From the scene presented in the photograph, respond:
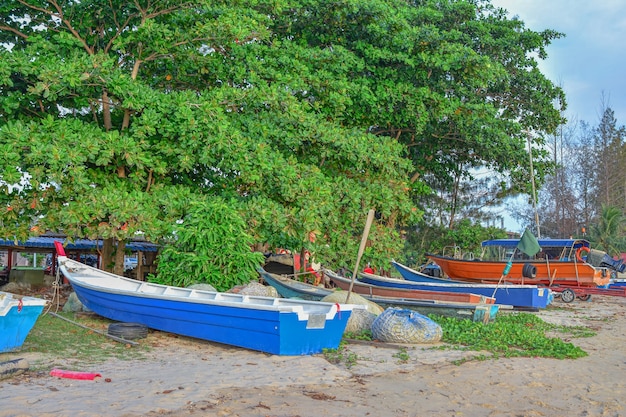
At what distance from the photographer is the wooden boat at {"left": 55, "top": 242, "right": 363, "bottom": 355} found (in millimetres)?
9227

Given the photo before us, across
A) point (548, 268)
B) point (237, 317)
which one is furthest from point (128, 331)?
point (548, 268)

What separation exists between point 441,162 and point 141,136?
1520cm

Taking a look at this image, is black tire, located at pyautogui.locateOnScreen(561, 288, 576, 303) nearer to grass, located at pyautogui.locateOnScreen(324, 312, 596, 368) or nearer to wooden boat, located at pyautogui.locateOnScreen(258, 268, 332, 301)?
grass, located at pyautogui.locateOnScreen(324, 312, 596, 368)

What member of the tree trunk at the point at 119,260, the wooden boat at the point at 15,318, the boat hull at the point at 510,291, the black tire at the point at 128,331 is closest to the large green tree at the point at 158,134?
the tree trunk at the point at 119,260

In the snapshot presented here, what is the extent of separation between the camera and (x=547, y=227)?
43.0 meters

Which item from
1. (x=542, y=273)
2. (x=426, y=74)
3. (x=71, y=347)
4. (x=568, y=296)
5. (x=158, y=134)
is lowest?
(x=71, y=347)

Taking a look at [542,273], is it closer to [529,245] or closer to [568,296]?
[568,296]

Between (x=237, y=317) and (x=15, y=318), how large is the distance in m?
3.10

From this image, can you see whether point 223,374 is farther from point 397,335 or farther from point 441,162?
point 441,162

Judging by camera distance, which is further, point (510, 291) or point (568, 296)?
point (568, 296)

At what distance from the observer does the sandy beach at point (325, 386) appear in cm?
621

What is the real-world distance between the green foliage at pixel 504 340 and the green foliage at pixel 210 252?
4.29 metres

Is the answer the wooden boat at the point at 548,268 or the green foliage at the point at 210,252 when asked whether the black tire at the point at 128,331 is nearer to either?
the green foliage at the point at 210,252

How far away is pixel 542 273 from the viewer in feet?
70.3
